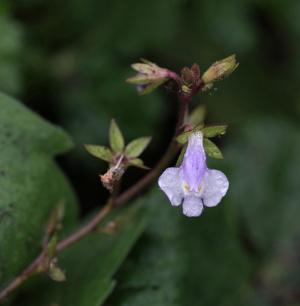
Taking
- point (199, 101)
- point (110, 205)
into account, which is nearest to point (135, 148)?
point (110, 205)

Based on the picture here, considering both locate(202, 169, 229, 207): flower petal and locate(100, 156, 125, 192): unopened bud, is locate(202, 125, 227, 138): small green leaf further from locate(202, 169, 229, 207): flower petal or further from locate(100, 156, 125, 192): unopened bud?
locate(100, 156, 125, 192): unopened bud

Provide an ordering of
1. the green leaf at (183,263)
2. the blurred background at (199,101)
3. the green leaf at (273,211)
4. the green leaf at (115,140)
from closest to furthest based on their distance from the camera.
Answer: the green leaf at (115,140), the green leaf at (183,263), the blurred background at (199,101), the green leaf at (273,211)

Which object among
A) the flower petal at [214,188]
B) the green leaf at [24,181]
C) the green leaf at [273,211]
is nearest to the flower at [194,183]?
the flower petal at [214,188]

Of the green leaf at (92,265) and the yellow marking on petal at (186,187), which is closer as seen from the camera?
the yellow marking on petal at (186,187)

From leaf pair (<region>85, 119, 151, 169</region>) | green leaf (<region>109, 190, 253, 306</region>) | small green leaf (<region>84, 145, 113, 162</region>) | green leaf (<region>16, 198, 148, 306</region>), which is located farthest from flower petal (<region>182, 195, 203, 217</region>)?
green leaf (<region>109, 190, 253, 306</region>)

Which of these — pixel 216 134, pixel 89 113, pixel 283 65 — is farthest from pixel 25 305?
pixel 283 65

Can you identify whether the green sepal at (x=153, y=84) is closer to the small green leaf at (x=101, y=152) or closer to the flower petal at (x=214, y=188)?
the small green leaf at (x=101, y=152)
